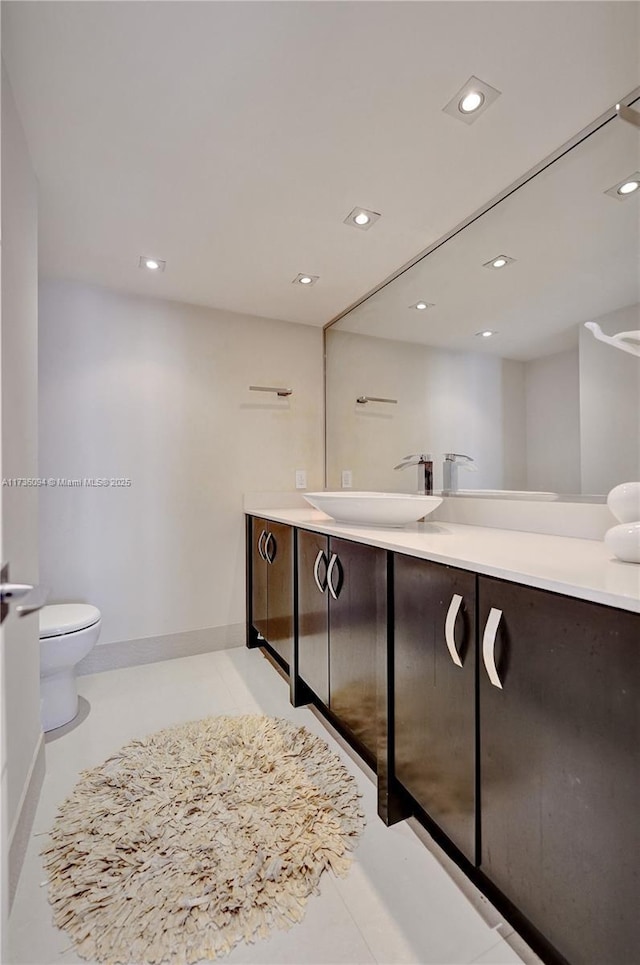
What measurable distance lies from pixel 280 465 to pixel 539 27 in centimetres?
226

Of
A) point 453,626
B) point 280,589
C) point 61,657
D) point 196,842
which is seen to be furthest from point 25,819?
point 453,626

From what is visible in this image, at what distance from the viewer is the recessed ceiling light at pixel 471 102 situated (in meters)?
1.24

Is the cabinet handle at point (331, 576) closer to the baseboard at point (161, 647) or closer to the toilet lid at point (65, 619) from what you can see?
the toilet lid at point (65, 619)

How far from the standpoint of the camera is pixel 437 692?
112cm

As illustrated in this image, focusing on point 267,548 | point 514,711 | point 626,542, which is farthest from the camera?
point 267,548

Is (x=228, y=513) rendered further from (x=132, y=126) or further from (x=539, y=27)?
(x=539, y=27)

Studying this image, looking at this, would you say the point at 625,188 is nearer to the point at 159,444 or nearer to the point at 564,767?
the point at 564,767

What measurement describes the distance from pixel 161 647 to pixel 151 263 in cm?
214

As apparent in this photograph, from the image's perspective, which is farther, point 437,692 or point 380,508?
point 380,508

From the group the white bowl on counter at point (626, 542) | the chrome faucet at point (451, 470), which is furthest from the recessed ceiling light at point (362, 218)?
the white bowl on counter at point (626, 542)

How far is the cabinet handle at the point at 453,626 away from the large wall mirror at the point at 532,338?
77 centimetres

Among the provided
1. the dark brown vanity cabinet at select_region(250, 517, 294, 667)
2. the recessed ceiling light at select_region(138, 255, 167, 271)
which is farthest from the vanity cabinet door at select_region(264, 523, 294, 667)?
the recessed ceiling light at select_region(138, 255, 167, 271)

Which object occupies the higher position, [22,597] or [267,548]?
[22,597]

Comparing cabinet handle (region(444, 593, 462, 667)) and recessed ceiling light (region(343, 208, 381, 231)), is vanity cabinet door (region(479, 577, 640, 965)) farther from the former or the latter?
recessed ceiling light (region(343, 208, 381, 231))
